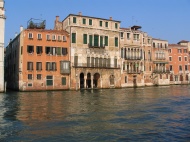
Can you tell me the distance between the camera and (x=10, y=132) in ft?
32.7

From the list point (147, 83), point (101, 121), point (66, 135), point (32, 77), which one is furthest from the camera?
point (147, 83)

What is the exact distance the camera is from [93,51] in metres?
48.1

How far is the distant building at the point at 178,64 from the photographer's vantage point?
67.6 m

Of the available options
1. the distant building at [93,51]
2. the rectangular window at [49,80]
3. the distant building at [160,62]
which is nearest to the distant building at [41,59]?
the rectangular window at [49,80]

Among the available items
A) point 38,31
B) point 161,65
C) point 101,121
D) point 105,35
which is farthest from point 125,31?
point 101,121

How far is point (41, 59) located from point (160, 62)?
3176 centimetres

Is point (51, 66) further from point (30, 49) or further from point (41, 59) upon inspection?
point (30, 49)

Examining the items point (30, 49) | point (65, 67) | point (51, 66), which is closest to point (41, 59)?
point (51, 66)

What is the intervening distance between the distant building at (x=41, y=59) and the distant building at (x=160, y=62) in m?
24.7

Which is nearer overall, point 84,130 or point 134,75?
point 84,130

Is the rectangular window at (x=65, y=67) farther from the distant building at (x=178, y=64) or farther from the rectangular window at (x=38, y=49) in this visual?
the distant building at (x=178, y=64)

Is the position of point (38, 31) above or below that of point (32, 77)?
above

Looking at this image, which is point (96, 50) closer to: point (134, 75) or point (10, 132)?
point (134, 75)

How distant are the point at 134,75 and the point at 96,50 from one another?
12.2 meters
